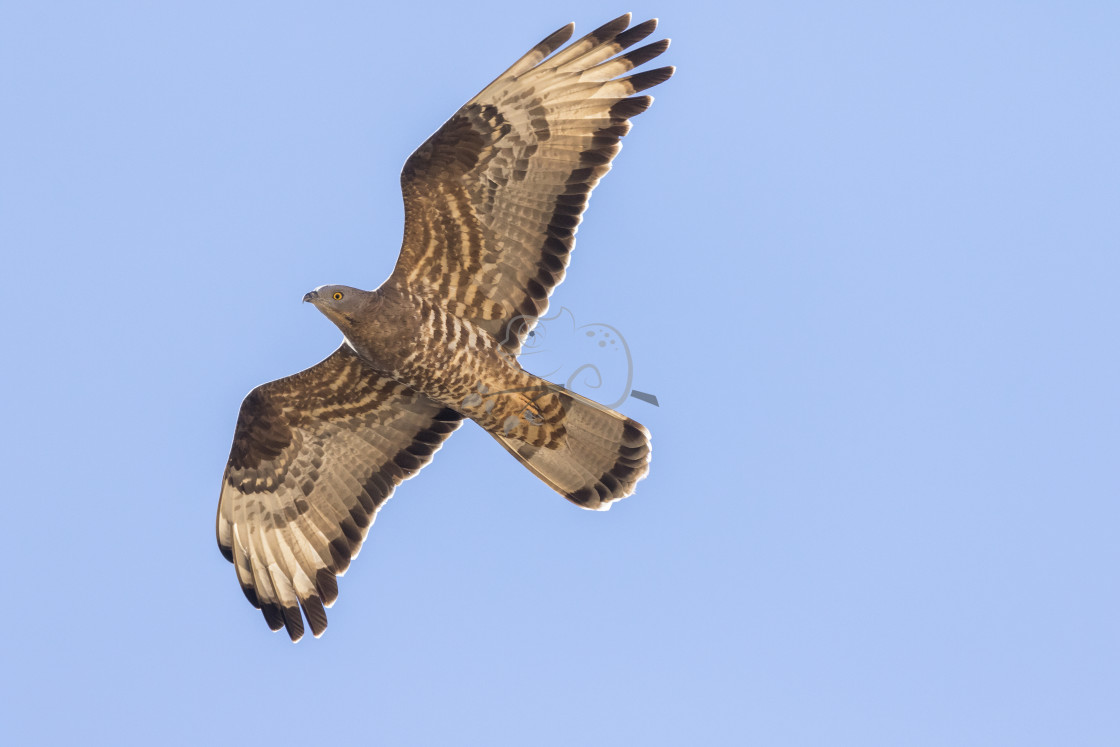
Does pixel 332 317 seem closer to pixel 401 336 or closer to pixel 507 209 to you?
pixel 401 336

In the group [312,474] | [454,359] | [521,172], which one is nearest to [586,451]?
[454,359]

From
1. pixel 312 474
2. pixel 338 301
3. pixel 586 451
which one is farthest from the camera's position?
pixel 312 474

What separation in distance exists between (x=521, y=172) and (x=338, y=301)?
77.4 inches

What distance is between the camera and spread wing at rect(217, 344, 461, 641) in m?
11.3

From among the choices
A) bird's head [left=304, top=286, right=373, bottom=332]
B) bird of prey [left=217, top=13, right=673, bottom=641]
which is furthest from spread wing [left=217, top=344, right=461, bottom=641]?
bird's head [left=304, top=286, right=373, bottom=332]

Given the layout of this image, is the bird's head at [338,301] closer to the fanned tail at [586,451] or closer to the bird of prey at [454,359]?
the bird of prey at [454,359]

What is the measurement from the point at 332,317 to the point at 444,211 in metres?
1.37

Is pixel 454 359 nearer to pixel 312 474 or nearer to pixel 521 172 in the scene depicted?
pixel 521 172

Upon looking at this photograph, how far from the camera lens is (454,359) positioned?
1062 cm

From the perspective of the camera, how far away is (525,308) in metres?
11.0

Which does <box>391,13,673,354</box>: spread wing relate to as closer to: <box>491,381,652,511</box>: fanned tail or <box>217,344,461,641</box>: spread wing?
<box>491,381,652,511</box>: fanned tail

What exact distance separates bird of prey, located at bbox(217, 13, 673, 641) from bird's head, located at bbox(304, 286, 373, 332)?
0.01 m

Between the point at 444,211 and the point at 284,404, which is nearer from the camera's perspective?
the point at 444,211

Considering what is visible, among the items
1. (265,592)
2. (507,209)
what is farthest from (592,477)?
(265,592)
